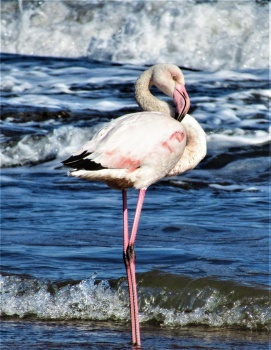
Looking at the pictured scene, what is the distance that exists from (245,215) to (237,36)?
32.3 feet

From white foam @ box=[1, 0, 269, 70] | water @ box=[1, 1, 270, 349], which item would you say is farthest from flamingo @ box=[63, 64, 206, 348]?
white foam @ box=[1, 0, 269, 70]

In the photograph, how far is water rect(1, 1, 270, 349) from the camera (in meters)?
5.77

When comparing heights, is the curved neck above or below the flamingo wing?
above

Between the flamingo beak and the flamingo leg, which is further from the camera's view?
the flamingo beak

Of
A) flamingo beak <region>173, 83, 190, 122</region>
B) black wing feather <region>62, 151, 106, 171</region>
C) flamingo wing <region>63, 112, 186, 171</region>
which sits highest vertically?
flamingo beak <region>173, 83, 190, 122</region>

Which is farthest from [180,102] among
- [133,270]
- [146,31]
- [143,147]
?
[146,31]

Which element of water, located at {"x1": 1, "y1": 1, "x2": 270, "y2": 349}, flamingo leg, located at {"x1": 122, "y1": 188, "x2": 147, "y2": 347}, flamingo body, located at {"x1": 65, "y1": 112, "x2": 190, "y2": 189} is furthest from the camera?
water, located at {"x1": 1, "y1": 1, "x2": 270, "y2": 349}

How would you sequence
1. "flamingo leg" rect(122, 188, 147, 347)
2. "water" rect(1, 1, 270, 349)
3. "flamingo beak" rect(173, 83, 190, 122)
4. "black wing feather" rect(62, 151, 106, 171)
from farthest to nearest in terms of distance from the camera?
"water" rect(1, 1, 270, 349) < "flamingo beak" rect(173, 83, 190, 122) < "flamingo leg" rect(122, 188, 147, 347) < "black wing feather" rect(62, 151, 106, 171)

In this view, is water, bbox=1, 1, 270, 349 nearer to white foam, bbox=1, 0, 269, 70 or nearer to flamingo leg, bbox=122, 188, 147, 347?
flamingo leg, bbox=122, 188, 147, 347

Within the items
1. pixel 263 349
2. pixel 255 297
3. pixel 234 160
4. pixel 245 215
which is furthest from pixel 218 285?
pixel 234 160

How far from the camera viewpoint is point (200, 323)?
5805 millimetres

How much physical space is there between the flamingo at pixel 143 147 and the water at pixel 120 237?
21.6 inches

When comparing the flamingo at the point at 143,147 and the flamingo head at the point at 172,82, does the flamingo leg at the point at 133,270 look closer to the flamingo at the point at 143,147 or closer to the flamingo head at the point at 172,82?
the flamingo at the point at 143,147

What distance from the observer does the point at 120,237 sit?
734cm
